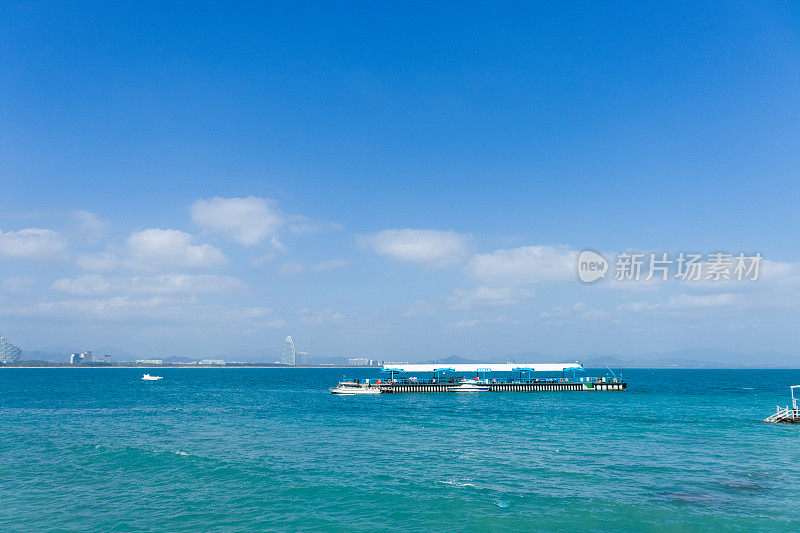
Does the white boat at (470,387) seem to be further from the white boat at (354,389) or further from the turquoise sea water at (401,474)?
the turquoise sea water at (401,474)

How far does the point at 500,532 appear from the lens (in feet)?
76.7

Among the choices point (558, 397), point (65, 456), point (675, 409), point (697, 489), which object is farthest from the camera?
point (558, 397)

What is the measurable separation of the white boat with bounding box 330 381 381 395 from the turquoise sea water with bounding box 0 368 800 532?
1579 inches

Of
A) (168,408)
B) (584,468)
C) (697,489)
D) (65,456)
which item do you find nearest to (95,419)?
A: (168,408)

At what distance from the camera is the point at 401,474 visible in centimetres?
3319

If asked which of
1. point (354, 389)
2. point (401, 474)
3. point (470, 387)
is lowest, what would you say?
point (354, 389)

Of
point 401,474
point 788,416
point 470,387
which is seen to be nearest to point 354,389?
point 470,387

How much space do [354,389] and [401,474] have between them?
7100 centimetres

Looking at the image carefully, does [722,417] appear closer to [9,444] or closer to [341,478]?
[341,478]

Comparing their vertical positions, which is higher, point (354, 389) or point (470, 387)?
point (470, 387)

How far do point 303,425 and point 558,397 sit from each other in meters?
55.4

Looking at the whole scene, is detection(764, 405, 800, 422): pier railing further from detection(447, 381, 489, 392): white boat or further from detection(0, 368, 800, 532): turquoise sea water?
detection(447, 381, 489, 392): white boat

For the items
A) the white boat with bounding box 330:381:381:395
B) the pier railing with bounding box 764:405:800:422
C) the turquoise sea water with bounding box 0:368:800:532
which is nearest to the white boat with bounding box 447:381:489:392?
the white boat with bounding box 330:381:381:395

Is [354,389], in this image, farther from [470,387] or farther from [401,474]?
[401,474]
